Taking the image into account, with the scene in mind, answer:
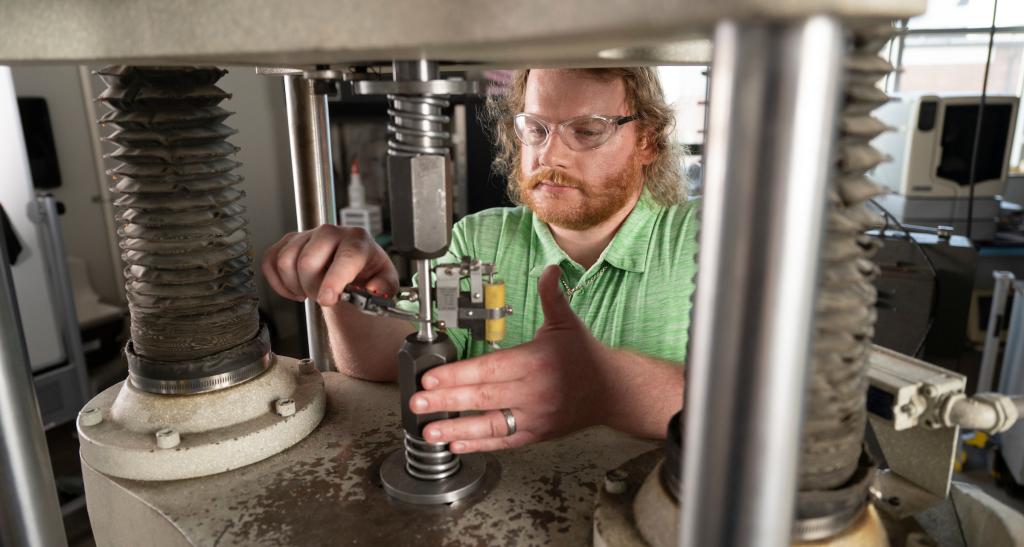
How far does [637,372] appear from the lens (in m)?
0.75

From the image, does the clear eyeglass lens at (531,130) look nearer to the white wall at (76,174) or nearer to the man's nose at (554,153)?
the man's nose at (554,153)

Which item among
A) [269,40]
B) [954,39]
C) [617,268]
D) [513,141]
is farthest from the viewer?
[954,39]

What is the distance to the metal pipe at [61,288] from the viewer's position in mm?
2225

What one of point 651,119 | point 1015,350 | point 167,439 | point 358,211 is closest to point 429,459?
point 167,439

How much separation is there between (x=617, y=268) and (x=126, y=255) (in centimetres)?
99

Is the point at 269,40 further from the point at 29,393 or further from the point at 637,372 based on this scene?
the point at 637,372

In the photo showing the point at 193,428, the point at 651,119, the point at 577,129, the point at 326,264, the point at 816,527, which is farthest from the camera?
the point at 651,119

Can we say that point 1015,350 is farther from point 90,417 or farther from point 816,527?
point 90,417

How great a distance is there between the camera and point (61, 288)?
2.31 metres

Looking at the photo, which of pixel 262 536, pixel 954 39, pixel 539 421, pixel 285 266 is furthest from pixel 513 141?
pixel 954 39

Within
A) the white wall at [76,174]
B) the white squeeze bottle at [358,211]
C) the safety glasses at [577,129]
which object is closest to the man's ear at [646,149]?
the safety glasses at [577,129]

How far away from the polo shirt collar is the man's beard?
1.4 inches

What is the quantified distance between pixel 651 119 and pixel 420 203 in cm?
116

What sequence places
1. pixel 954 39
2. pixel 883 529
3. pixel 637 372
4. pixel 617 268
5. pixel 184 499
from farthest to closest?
pixel 954 39 → pixel 617 268 → pixel 637 372 → pixel 184 499 → pixel 883 529
